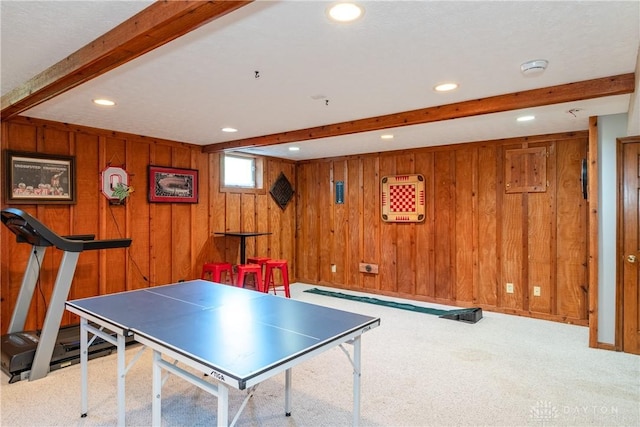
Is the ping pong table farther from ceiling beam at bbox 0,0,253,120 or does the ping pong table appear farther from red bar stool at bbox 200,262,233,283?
red bar stool at bbox 200,262,233,283

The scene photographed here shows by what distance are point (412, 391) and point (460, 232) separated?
293 centimetres

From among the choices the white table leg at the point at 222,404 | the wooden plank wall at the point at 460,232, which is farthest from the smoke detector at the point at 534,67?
the wooden plank wall at the point at 460,232

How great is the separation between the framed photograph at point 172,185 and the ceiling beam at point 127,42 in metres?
2.00

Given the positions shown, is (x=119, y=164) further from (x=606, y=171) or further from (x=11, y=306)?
(x=606, y=171)

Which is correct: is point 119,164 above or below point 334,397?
above

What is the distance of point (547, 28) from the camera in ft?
6.05

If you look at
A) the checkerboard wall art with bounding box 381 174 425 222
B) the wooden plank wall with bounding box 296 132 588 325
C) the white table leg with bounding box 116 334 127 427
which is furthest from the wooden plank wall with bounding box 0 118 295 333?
the white table leg with bounding box 116 334 127 427

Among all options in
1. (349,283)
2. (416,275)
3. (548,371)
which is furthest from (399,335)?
(349,283)

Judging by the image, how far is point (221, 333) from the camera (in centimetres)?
189

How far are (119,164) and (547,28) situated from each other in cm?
431

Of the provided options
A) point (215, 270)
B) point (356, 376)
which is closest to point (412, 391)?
point (356, 376)

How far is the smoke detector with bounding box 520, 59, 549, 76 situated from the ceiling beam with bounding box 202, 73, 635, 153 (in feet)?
1.40

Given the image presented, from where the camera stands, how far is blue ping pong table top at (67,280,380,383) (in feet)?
5.26

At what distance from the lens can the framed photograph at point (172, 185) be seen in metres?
4.63
